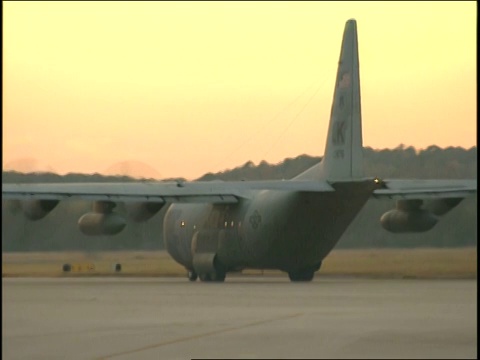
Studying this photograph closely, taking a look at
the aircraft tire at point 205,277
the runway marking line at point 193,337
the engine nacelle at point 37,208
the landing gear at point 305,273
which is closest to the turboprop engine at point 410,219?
the landing gear at point 305,273

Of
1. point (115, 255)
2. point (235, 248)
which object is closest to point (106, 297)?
point (235, 248)

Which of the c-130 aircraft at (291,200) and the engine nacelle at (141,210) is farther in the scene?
the engine nacelle at (141,210)

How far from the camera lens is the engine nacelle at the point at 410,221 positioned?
45.4m

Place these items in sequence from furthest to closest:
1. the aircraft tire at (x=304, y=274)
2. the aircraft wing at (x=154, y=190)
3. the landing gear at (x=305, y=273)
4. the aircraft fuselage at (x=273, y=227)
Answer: the aircraft tire at (x=304, y=274) < the landing gear at (x=305, y=273) < the aircraft fuselage at (x=273, y=227) < the aircraft wing at (x=154, y=190)

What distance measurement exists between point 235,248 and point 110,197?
16.5ft

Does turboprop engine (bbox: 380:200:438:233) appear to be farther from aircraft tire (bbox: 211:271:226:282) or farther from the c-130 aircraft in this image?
aircraft tire (bbox: 211:271:226:282)

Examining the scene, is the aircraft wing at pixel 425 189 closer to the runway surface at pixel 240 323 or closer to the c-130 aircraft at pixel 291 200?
the c-130 aircraft at pixel 291 200

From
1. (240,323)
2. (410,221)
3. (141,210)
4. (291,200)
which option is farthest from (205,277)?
(240,323)

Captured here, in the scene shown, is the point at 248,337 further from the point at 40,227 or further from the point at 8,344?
the point at 40,227

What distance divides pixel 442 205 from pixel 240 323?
948 inches

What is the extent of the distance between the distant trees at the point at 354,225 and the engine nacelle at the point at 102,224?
1.60m

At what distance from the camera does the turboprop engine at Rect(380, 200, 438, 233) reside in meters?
45.4

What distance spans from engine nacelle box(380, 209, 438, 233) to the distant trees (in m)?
3.46

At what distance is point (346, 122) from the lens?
4253 cm
